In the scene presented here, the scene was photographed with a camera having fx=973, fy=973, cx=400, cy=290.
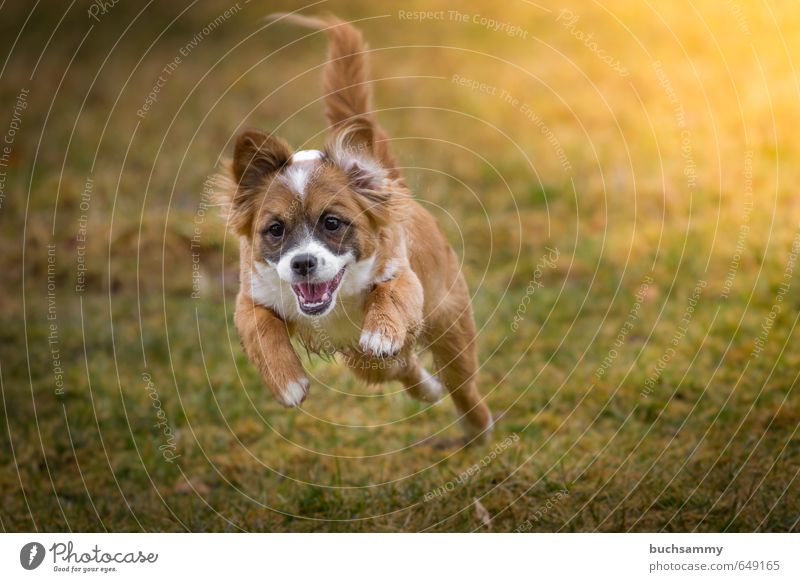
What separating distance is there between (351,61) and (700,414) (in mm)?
4048

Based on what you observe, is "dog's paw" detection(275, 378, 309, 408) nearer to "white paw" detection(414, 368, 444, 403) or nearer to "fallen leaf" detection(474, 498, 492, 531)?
"white paw" detection(414, 368, 444, 403)

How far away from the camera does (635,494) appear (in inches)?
253

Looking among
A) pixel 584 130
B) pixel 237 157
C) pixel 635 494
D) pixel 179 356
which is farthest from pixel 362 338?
pixel 584 130

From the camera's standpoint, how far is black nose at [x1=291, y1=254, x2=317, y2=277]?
4836mm

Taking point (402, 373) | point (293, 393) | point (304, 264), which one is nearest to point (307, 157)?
point (304, 264)

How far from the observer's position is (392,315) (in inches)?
198

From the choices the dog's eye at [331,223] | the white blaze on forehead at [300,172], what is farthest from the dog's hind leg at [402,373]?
the white blaze on forehead at [300,172]

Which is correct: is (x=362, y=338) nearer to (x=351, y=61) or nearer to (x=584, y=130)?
(x=351, y=61)

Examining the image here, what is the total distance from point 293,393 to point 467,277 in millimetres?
5653

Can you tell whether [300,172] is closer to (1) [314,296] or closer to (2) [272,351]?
(1) [314,296]

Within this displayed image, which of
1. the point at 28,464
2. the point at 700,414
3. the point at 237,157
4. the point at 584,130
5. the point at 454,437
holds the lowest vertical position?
the point at 28,464

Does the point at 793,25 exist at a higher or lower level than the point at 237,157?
higher

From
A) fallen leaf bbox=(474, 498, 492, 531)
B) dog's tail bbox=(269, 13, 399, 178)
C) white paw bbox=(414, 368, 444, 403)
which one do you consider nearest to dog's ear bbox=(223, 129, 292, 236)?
dog's tail bbox=(269, 13, 399, 178)

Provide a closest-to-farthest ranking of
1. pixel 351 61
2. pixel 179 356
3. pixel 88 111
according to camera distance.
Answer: pixel 351 61 < pixel 179 356 < pixel 88 111
